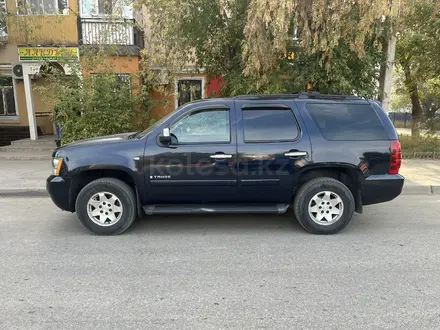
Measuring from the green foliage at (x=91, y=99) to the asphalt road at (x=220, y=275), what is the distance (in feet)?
14.4

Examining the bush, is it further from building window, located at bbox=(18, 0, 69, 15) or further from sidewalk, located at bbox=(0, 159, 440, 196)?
building window, located at bbox=(18, 0, 69, 15)

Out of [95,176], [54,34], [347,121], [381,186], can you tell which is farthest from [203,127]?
[54,34]

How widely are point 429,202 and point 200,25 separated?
251 inches

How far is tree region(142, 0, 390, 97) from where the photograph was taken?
21.8 feet

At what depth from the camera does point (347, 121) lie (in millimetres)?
4684

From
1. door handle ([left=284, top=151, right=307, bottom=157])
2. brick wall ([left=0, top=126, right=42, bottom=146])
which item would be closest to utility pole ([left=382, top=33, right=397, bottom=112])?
door handle ([left=284, top=151, right=307, bottom=157])

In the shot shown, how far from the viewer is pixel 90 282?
11.1 ft

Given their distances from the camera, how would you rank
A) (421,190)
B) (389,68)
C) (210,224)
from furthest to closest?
(389,68) → (421,190) → (210,224)

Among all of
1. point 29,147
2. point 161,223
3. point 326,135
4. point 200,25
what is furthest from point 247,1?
point 29,147

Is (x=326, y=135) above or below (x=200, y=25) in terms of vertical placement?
below

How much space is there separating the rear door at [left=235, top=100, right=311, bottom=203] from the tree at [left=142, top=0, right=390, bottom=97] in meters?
2.58

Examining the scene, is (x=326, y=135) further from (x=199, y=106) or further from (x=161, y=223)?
(x=161, y=223)

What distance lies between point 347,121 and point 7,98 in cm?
1396

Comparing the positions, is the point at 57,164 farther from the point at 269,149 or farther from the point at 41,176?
the point at 41,176
